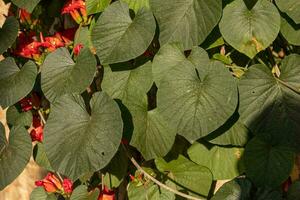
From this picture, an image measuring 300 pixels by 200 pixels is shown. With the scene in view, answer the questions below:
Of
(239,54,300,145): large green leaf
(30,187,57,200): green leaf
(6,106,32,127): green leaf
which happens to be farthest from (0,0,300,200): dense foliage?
(30,187,57,200): green leaf

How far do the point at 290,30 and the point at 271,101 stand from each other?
21cm

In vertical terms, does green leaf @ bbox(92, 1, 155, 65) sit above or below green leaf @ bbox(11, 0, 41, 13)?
below

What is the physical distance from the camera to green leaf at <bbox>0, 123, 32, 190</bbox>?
155 cm

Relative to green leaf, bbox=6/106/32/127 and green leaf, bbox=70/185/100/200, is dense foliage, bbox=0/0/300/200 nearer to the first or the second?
green leaf, bbox=70/185/100/200

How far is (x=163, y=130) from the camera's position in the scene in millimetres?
1374

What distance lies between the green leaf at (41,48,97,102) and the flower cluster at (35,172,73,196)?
0.40m

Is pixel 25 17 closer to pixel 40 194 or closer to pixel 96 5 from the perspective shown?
pixel 96 5

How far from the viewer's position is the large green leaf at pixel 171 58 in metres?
1.31

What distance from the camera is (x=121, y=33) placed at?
1.38 meters

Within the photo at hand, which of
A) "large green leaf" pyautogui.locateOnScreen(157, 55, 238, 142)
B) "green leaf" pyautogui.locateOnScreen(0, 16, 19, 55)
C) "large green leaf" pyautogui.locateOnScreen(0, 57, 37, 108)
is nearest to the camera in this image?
"large green leaf" pyautogui.locateOnScreen(157, 55, 238, 142)

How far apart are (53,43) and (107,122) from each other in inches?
19.2

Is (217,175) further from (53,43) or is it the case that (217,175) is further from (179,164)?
(53,43)

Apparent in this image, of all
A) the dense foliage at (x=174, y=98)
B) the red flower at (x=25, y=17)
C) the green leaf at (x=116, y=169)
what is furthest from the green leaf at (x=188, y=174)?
the red flower at (x=25, y=17)

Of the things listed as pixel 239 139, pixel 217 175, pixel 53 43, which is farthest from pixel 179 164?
pixel 53 43
